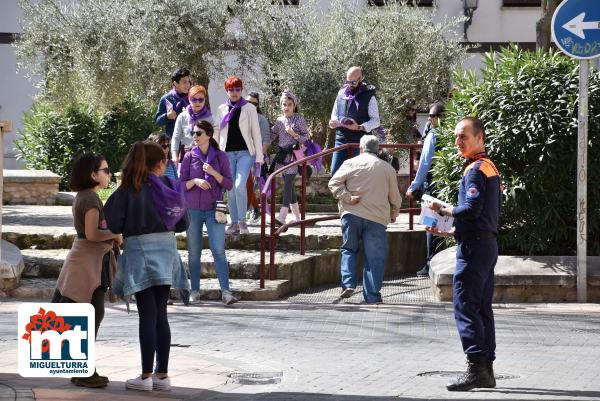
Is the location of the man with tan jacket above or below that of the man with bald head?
below

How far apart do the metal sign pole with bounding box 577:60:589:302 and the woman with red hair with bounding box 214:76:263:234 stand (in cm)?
380

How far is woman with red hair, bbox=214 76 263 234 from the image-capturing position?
14984mm

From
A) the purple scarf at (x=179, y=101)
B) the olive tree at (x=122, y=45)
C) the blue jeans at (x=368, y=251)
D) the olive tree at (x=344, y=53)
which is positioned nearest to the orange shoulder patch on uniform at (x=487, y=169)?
the blue jeans at (x=368, y=251)

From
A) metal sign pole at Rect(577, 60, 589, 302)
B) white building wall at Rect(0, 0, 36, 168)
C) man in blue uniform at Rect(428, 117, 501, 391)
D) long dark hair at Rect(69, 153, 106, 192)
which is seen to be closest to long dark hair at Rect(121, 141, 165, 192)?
long dark hair at Rect(69, 153, 106, 192)

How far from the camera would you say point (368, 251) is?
13297 mm

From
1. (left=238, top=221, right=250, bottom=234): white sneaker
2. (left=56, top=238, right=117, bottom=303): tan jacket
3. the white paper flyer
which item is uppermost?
the white paper flyer

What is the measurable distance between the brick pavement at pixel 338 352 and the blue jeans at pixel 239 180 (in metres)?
2.07

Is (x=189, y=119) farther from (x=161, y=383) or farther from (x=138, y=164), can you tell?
(x=161, y=383)

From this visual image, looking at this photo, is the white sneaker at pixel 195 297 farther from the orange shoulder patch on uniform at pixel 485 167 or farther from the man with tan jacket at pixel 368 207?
the orange shoulder patch on uniform at pixel 485 167

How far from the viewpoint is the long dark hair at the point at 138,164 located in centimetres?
846

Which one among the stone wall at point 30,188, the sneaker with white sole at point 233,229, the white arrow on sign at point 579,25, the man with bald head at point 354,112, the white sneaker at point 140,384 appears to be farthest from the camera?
the stone wall at point 30,188

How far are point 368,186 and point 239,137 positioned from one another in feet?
7.78

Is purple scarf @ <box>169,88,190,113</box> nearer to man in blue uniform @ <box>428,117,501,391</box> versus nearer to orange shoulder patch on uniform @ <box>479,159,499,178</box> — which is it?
man in blue uniform @ <box>428,117,501,391</box>

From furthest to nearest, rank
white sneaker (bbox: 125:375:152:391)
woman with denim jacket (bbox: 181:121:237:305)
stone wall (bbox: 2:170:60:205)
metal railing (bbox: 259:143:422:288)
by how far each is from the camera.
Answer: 1. stone wall (bbox: 2:170:60:205)
2. metal railing (bbox: 259:143:422:288)
3. woman with denim jacket (bbox: 181:121:237:305)
4. white sneaker (bbox: 125:375:152:391)
